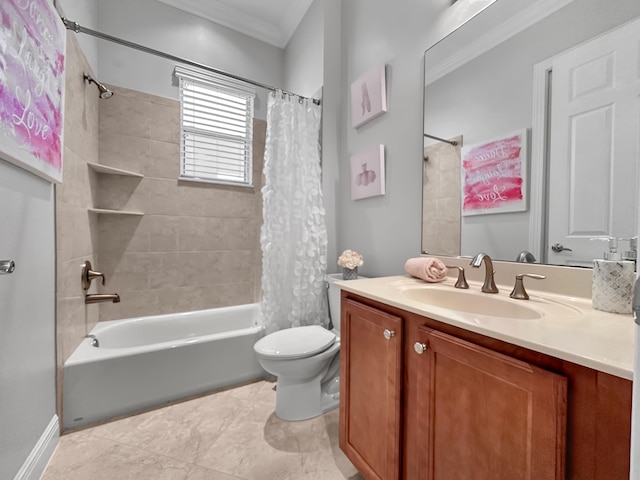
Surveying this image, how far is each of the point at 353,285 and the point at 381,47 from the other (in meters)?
1.59

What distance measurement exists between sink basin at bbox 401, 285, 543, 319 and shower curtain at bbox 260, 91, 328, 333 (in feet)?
3.23

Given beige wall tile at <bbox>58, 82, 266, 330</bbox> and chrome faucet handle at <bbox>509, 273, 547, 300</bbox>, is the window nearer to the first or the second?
beige wall tile at <bbox>58, 82, 266, 330</bbox>

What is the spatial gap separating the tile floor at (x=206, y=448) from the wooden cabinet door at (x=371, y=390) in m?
0.29

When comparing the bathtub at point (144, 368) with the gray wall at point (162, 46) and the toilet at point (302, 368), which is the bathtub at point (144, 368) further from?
the gray wall at point (162, 46)

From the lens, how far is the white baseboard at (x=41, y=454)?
107cm

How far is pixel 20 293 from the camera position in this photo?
1.07m

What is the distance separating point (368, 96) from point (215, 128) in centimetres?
148

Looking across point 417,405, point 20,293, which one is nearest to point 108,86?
A: point 20,293

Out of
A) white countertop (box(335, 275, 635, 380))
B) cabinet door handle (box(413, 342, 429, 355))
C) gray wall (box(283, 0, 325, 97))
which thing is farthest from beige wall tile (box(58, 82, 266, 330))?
cabinet door handle (box(413, 342, 429, 355))

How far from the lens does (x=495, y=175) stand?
1.15 metres

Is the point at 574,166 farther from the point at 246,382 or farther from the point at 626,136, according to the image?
the point at 246,382

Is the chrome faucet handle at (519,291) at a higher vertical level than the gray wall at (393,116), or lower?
lower

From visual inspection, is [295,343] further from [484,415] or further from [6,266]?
[6,266]

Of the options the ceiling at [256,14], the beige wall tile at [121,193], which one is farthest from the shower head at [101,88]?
the ceiling at [256,14]
